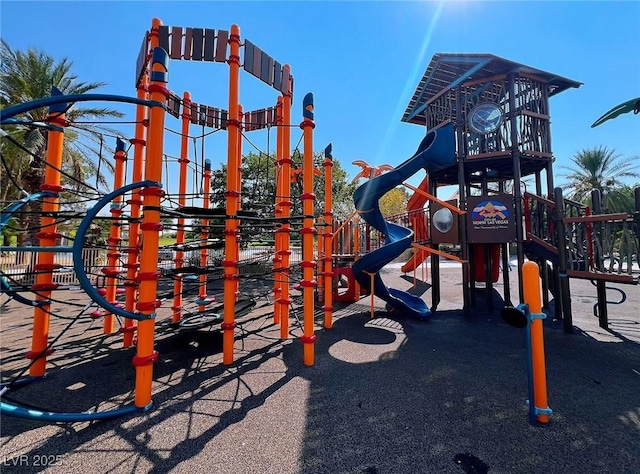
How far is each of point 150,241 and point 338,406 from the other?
2903 mm

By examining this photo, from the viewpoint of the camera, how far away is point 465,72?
791 cm

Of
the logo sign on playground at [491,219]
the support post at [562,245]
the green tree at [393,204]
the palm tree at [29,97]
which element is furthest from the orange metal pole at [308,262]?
the green tree at [393,204]

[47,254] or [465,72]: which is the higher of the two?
[465,72]

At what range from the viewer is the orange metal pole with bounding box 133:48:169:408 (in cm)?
325

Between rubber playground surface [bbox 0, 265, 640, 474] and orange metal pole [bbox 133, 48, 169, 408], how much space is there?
42cm

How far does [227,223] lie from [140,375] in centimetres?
223

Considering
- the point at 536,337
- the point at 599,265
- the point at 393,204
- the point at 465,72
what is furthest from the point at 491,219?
the point at 393,204

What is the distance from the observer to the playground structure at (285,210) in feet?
11.0

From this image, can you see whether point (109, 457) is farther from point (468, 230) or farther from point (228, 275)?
point (468, 230)

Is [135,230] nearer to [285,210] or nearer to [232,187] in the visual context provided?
[232,187]

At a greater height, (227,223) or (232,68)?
(232,68)

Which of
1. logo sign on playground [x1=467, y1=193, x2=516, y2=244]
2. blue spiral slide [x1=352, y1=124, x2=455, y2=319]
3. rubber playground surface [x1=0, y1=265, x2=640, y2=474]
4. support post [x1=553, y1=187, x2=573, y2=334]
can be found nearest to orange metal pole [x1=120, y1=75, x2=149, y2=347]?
rubber playground surface [x1=0, y1=265, x2=640, y2=474]

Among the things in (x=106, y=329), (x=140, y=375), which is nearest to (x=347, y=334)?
(x=140, y=375)

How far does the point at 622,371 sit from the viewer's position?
423 centimetres
